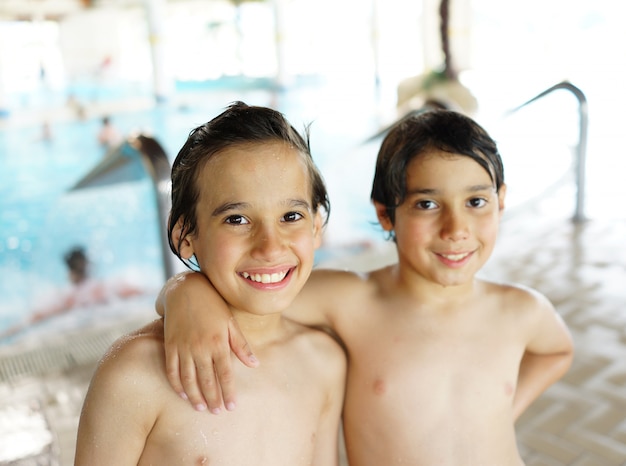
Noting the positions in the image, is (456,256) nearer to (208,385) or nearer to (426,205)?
(426,205)

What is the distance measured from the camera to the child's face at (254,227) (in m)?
1.38

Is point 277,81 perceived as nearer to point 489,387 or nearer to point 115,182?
point 115,182

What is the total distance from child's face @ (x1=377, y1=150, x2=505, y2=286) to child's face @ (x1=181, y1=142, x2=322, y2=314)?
0.41m

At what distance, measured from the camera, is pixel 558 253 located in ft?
15.7

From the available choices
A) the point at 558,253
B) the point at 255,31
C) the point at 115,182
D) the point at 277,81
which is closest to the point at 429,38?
the point at 277,81

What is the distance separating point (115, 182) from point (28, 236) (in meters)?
7.84

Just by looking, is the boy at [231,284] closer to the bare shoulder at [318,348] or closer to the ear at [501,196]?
the bare shoulder at [318,348]

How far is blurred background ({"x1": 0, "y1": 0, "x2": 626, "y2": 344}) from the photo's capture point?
7.09 meters

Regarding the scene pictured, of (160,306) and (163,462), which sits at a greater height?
(160,306)

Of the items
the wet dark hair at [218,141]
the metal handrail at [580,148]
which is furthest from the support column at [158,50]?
the wet dark hair at [218,141]

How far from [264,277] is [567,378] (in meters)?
2.19

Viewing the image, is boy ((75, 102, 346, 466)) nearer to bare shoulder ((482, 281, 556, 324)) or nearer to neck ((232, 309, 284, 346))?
neck ((232, 309, 284, 346))

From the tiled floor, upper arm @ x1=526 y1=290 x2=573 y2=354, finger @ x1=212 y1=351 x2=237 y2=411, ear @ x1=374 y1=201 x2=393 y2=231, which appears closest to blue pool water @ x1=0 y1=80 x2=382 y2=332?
ear @ x1=374 y1=201 x2=393 y2=231

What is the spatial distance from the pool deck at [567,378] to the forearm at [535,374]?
66cm
